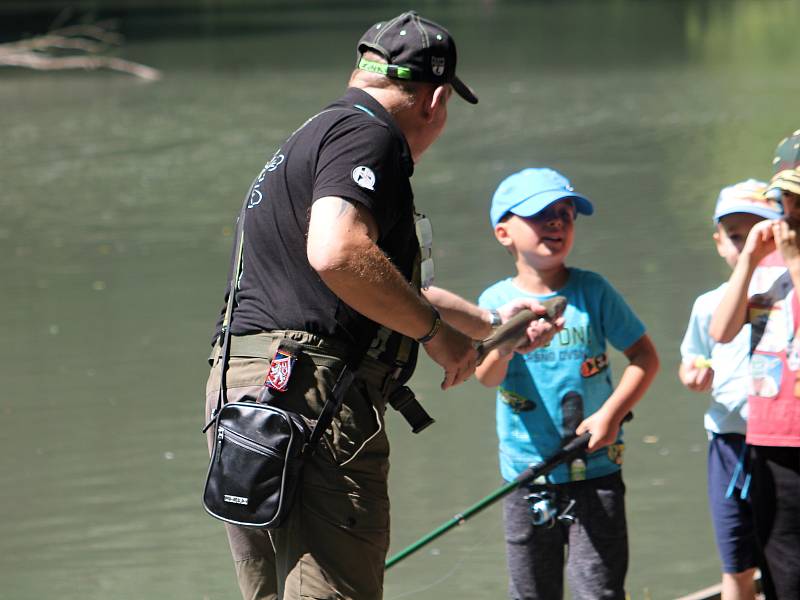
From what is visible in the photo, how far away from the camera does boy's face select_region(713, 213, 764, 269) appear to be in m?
3.32

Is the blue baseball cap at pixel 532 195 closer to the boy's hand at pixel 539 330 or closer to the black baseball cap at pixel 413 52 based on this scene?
the boy's hand at pixel 539 330

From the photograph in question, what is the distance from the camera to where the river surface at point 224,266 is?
473 cm

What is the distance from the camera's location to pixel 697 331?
3398 mm

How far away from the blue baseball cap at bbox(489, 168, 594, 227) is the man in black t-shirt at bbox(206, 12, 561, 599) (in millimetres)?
697

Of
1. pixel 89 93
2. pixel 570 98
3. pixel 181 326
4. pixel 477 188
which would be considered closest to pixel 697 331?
pixel 181 326

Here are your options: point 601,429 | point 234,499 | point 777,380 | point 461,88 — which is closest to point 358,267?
point 234,499

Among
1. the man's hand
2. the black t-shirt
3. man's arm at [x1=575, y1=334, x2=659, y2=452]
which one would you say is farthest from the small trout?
the black t-shirt

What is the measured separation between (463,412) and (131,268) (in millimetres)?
3955

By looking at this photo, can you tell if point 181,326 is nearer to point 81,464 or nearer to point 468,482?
point 81,464

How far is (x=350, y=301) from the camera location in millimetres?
2422

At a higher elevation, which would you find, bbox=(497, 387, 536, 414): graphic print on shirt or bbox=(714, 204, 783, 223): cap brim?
bbox=(714, 204, 783, 223): cap brim

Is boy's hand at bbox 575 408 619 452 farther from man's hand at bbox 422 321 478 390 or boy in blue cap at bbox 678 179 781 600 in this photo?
man's hand at bbox 422 321 478 390

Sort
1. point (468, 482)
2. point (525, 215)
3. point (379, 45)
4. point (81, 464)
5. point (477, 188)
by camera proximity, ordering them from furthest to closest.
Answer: point (477, 188) < point (81, 464) < point (468, 482) < point (525, 215) < point (379, 45)

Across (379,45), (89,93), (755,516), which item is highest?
(379,45)
